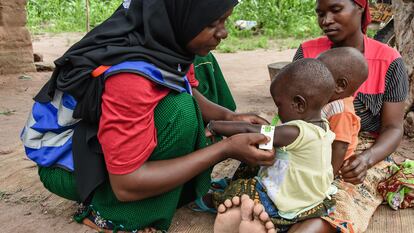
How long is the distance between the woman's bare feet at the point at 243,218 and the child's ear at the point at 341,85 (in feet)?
2.05

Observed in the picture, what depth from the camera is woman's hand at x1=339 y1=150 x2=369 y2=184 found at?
2166mm

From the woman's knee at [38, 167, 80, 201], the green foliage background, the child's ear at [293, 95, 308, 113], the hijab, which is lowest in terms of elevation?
the green foliage background

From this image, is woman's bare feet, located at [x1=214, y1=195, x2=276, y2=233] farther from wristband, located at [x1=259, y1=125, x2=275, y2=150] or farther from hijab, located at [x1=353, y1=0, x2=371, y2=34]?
hijab, located at [x1=353, y1=0, x2=371, y2=34]

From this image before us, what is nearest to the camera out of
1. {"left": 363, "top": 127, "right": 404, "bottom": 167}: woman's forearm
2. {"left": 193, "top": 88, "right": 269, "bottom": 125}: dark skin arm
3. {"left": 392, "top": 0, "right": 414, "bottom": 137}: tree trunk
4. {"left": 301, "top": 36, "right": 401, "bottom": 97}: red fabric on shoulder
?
{"left": 363, "top": 127, "right": 404, "bottom": 167}: woman's forearm

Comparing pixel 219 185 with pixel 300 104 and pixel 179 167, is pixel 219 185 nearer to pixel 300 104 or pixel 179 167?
pixel 179 167

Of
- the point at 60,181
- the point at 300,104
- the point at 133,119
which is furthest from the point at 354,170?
the point at 60,181

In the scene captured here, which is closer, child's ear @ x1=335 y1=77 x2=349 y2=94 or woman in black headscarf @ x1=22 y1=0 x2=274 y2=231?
woman in black headscarf @ x1=22 y1=0 x2=274 y2=231

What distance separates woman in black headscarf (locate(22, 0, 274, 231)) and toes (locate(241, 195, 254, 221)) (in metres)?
0.17

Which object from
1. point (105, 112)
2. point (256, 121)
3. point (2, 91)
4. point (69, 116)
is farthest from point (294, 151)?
point (2, 91)

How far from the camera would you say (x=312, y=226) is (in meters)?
1.98

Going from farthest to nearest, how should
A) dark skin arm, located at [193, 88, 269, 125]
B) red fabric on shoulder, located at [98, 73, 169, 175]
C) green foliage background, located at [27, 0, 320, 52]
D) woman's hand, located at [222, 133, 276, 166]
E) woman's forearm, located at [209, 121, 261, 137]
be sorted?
green foliage background, located at [27, 0, 320, 52]
dark skin arm, located at [193, 88, 269, 125]
woman's forearm, located at [209, 121, 261, 137]
woman's hand, located at [222, 133, 276, 166]
red fabric on shoulder, located at [98, 73, 169, 175]

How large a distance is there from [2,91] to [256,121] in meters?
3.74

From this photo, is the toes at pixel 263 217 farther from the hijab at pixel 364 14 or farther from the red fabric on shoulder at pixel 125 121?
the hijab at pixel 364 14

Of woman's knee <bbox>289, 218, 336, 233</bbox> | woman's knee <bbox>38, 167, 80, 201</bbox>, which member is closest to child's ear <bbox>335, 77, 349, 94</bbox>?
woman's knee <bbox>289, 218, 336, 233</bbox>
